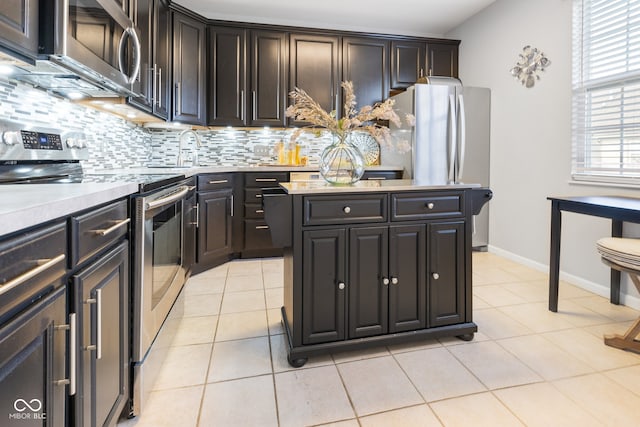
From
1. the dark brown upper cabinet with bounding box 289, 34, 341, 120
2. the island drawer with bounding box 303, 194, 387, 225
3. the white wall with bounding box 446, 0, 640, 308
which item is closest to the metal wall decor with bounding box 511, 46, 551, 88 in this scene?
the white wall with bounding box 446, 0, 640, 308

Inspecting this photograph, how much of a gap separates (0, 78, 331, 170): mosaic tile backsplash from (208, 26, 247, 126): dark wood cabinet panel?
0.34m

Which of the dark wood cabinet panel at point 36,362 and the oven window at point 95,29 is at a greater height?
the oven window at point 95,29

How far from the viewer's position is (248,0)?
358 centimetres

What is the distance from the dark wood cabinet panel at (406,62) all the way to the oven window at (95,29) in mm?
3136

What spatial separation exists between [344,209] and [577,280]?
7.62 feet

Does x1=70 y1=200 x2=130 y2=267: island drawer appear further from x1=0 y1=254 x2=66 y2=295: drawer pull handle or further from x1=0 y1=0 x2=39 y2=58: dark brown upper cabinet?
x1=0 y1=0 x2=39 y2=58: dark brown upper cabinet

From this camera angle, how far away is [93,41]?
150 cm

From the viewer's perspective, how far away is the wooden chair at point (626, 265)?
1.78m

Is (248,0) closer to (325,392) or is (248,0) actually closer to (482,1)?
(482,1)

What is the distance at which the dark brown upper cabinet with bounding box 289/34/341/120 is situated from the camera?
3869 millimetres

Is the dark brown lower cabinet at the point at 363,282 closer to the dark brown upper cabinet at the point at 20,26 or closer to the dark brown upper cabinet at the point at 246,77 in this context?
the dark brown upper cabinet at the point at 20,26

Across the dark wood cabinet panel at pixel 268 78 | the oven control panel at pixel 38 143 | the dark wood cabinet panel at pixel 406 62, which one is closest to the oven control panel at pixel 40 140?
the oven control panel at pixel 38 143

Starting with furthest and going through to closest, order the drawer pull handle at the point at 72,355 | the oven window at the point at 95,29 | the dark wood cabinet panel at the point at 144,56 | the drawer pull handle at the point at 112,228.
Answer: the dark wood cabinet panel at the point at 144,56 < the oven window at the point at 95,29 < the drawer pull handle at the point at 112,228 < the drawer pull handle at the point at 72,355
